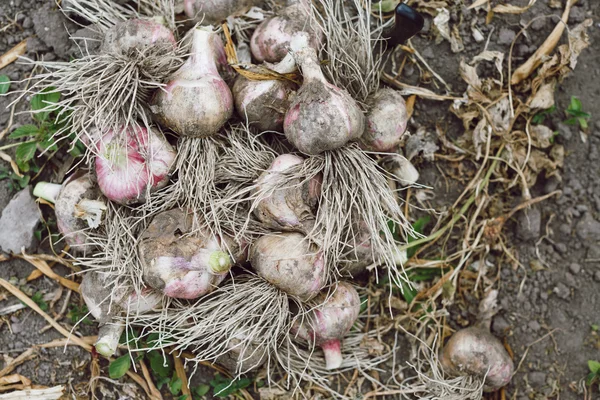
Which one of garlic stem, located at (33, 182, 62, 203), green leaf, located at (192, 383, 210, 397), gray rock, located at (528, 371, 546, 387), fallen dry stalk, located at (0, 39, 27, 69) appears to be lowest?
gray rock, located at (528, 371, 546, 387)

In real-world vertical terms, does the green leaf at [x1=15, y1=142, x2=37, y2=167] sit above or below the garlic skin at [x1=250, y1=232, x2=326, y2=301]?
above

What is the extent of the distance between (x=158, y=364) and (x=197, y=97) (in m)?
0.69

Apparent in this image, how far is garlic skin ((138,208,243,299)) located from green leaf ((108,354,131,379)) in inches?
9.6

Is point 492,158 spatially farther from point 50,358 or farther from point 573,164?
point 50,358

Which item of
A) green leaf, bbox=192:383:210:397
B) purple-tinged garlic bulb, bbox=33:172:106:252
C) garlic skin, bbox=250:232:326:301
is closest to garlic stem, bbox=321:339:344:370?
garlic skin, bbox=250:232:326:301

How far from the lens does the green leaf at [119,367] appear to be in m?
1.46

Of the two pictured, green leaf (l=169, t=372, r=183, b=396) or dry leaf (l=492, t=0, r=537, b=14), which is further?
dry leaf (l=492, t=0, r=537, b=14)

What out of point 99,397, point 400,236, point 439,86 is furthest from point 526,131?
point 99,397

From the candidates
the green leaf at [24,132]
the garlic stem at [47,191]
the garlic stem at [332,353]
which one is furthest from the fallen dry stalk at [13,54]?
the garlic stem at [332,353]

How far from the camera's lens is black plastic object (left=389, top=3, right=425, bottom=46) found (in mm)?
1409

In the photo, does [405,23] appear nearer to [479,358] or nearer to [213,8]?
[213,8]

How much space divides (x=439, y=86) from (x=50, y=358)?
1.27 m

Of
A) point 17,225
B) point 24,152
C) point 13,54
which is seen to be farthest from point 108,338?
point 13,54

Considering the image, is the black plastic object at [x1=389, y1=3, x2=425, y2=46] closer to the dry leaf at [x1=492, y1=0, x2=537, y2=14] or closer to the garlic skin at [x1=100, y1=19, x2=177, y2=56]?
the dry leaf at [x1=492, y1=0, x2=537, y2=14]
